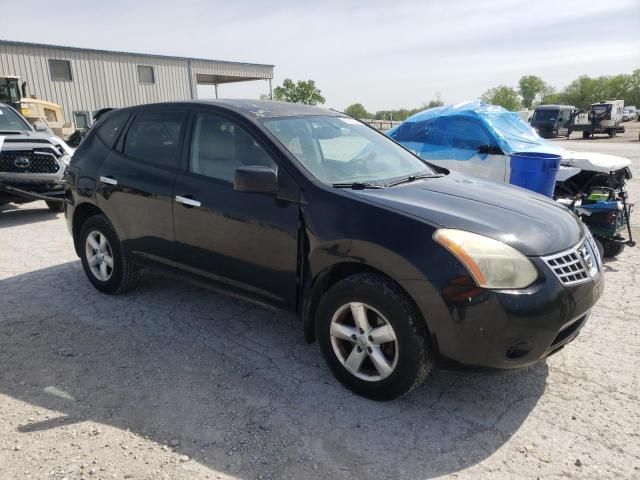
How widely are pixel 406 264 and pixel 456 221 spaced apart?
370mm

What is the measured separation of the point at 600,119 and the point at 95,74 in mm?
31677

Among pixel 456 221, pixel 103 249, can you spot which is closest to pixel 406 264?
pixel 456 221

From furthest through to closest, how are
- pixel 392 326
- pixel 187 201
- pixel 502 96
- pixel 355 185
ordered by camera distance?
pixel 502 96
pixel 187 201
pixel 355 185
pixel 392 326

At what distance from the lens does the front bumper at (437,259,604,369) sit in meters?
2.44

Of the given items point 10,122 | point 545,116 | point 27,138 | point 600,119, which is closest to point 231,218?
point 27,138

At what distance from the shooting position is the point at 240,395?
2.97 m

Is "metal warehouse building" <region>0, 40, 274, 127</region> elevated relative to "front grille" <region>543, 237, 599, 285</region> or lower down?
elevated

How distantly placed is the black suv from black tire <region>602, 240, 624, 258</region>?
9.05 feet

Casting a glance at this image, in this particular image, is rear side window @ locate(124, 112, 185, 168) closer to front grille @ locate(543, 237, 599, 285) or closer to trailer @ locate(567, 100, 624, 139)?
front grille @ locate(543, 237, 599, 285)

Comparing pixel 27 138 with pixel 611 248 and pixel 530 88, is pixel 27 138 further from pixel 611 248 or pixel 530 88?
pixel 530 88

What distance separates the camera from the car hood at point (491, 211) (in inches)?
104

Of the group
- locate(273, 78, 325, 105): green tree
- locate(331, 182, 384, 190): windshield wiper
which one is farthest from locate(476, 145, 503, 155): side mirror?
locate(273, 78, 325, 105): green tree

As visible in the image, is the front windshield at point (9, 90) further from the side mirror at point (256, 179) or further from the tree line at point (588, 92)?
the tree line at point (588, 92)

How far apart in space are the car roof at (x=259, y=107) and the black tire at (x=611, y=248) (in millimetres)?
3553
